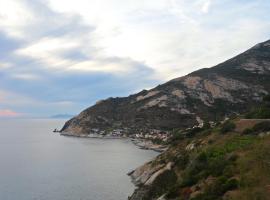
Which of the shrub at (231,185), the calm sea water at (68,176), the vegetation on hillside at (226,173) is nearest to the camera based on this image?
the vegetation on hillside at (226,173)

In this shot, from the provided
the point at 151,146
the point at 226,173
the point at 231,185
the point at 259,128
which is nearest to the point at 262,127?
the point at 259,128

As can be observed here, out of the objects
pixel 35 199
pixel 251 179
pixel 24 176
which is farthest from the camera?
pixel 24 176

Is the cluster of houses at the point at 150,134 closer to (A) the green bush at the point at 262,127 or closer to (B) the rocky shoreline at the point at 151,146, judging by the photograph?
(B) the rocky shoreline at the point at 151,146

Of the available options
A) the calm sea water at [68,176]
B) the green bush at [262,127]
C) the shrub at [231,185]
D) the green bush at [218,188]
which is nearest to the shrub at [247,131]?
the green bush at [262,127]

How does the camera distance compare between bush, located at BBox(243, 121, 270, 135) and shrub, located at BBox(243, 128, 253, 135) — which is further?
shrub, located at BBox(243, 128, 253, 135)

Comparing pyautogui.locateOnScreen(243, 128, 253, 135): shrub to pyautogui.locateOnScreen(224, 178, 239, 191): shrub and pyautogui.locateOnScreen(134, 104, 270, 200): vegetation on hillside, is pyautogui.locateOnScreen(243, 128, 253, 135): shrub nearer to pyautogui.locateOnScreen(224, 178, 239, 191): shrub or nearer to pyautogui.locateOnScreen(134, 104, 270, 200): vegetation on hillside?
pyautogui.locateOnScreen(134, 104, 270, 200): vegetation on hillside

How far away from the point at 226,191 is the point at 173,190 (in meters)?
10.8

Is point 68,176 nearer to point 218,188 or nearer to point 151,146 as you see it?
point 218,188

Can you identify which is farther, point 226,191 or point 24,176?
point 24,176

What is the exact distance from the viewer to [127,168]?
3816 inches

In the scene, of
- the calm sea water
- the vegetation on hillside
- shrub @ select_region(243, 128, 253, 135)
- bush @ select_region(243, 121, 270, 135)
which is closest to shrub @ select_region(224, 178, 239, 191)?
the vegetation on hillside

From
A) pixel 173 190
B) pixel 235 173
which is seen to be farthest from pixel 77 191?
pixel 235 173

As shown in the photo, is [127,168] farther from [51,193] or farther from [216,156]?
[216,156]

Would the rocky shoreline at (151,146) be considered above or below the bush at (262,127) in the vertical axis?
below
